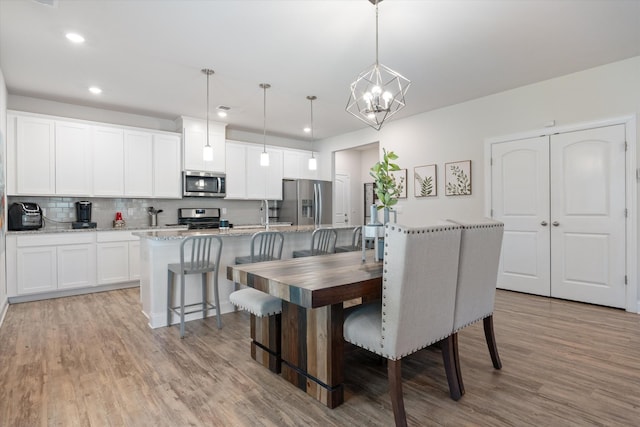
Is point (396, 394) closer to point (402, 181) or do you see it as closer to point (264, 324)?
point (264, 324)

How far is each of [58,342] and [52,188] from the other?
2.58 metres

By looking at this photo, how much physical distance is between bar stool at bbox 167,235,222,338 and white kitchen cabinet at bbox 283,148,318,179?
11.8 ft

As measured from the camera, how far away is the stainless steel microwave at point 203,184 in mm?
5602

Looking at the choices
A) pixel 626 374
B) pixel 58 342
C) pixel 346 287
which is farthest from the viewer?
pixel 58 342

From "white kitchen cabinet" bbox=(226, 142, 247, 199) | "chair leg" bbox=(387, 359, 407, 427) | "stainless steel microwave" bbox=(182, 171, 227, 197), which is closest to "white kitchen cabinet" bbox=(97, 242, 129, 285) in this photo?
"stainless steel microwave" bbox=(182, 171, 227, 197)

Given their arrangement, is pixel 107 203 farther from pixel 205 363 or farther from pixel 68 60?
pixel 205 363

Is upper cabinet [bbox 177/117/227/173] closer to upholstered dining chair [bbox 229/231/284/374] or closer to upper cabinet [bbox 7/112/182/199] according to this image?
upper cabinet [bbox 7/112/182/199]

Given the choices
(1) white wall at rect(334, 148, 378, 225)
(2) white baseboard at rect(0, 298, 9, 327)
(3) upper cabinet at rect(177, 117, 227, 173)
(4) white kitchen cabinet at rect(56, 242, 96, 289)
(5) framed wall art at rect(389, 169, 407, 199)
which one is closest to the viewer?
(2) white baseboard at rect(0, 298, 9, 327)

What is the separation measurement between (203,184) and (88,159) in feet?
5.43

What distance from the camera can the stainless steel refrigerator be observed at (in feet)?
22.1

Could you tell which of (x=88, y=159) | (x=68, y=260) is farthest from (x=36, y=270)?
(x=88, y=159)

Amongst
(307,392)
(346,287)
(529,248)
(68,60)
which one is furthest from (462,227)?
(68,60)

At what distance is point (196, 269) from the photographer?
315 cm

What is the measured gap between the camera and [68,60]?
3.53m
